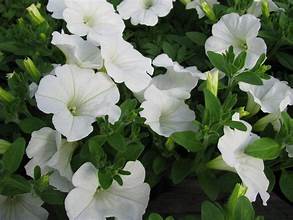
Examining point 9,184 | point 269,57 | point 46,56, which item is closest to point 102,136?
point 9,184

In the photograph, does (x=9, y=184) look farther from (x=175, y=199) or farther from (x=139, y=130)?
(x=175, y=199)

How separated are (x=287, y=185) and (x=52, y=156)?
0.55m

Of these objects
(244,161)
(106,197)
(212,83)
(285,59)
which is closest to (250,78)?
(212,83)

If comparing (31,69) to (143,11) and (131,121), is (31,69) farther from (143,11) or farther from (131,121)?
(143,11)

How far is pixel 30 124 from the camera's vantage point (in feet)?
3.90

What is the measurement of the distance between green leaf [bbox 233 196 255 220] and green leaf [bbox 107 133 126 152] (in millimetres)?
252

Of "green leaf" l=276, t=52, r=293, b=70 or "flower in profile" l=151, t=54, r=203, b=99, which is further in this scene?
"green leaf" l=276, t=52, r=293, b=70

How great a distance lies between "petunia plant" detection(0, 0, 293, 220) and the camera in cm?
110

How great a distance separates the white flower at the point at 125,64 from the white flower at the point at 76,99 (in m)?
0.03

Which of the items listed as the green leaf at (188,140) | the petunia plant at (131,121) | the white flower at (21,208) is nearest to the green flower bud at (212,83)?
the petunia plant at (131,121)

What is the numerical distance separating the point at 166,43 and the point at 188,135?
1.30ft

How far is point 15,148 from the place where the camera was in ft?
3.63

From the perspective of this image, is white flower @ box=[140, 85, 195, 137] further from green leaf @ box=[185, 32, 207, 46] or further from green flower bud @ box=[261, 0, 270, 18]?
green flower bud @ box=[261, 0, 270, 18]

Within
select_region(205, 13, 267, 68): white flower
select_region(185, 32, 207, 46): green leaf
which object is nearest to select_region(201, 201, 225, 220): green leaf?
select_region(205, 13, 267, 68): white flower
